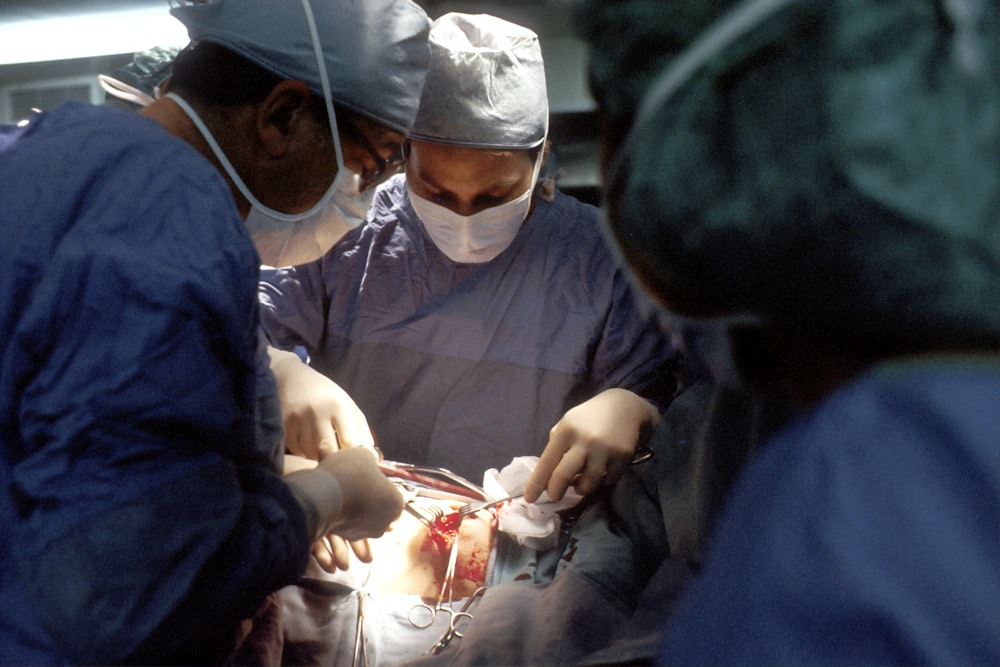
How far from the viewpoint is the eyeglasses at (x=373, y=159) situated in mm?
1698

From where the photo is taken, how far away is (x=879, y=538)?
642 millimetres

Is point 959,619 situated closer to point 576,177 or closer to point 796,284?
point 796,284

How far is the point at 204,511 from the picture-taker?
1.13 meters

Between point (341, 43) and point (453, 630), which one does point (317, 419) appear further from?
point (341, 43)

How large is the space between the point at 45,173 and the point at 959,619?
4.04 ft

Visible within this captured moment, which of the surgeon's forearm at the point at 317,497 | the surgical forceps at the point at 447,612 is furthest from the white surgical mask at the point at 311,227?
the surgical forceps at the point at 447,612

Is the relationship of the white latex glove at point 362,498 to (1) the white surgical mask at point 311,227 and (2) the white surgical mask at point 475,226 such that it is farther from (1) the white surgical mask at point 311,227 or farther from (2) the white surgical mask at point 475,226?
(2) the white surgical mask at point 475,226

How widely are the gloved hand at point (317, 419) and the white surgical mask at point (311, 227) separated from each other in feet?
1.70

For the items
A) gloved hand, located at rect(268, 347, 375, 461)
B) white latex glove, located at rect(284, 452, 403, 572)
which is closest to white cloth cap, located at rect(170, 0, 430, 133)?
white latex glove, located at rect(284, 452, 403, 572)

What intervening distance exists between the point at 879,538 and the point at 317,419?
1.88m

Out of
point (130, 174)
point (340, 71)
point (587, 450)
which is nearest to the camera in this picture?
point (130, 174)

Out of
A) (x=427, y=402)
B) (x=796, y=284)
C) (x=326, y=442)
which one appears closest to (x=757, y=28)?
(x=796, y=284)

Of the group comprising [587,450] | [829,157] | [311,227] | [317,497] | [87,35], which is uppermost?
[829,157]

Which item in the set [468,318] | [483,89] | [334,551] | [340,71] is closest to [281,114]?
[340,71]
